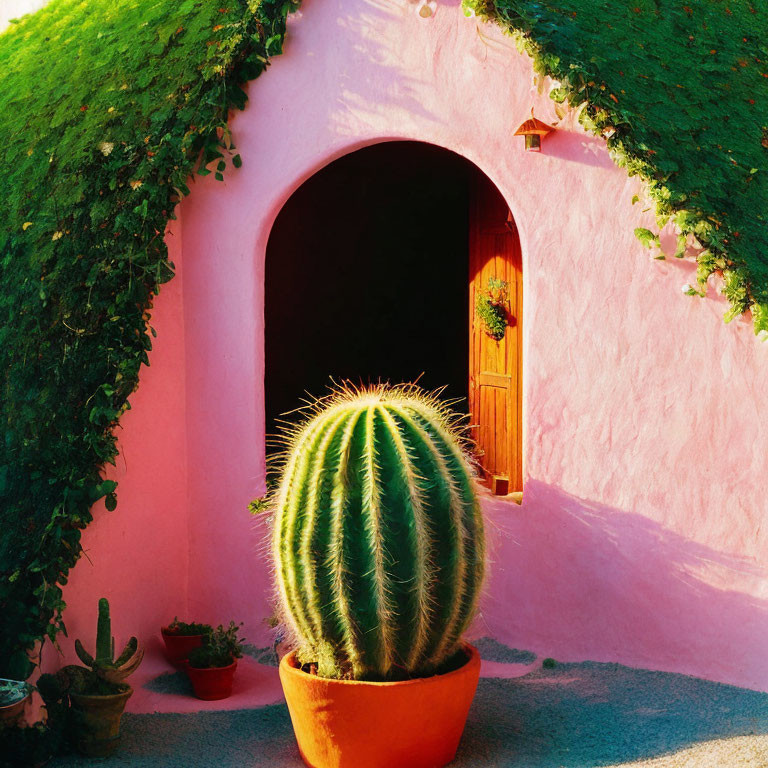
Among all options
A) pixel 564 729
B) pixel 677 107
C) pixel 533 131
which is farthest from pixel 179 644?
pixel 677 107

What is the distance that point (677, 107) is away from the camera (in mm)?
5336

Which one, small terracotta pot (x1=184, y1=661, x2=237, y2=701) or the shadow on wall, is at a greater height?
the shadow on wall

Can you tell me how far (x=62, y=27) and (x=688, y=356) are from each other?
17.2ft

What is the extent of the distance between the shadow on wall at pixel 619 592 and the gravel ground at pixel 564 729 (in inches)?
5.1

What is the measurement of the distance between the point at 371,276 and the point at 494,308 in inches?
115

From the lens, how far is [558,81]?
16.8 feet

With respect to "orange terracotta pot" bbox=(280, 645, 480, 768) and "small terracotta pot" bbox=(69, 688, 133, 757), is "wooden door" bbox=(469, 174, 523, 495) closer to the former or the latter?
"orange terracotta pot" bbox=(280, 645, 480, 768)

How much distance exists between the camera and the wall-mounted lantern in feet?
17.0

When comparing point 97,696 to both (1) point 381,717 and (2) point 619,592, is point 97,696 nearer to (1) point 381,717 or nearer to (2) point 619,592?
(1) point 381,717

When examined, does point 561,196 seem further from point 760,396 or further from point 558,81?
point 760,396

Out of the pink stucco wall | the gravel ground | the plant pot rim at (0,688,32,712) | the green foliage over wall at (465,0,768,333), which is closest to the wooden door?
the pink stucco wall

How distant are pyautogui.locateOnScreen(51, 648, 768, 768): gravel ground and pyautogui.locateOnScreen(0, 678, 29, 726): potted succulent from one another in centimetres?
37

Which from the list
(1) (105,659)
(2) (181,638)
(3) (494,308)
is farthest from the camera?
(3) (494,308)

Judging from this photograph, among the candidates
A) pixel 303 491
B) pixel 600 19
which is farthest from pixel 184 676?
pixel 600 19
